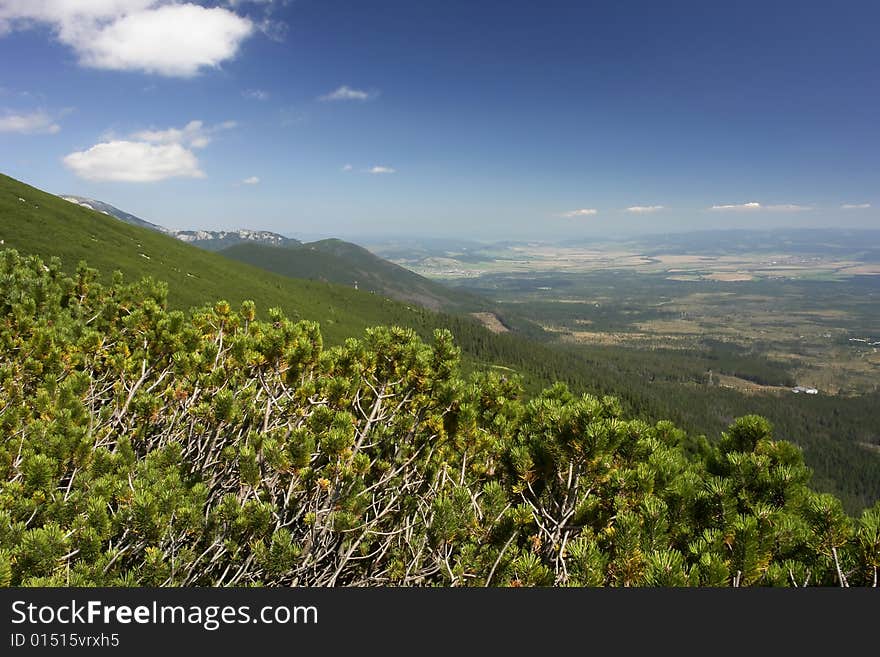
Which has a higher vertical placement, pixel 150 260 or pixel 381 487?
pixel 150 260

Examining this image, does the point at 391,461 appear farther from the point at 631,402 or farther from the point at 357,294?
the point at 357,294

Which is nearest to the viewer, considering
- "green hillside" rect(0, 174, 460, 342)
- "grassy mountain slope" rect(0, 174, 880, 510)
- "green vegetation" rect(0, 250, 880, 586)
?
"green vegetation" rect(0, 250, 880, 586)

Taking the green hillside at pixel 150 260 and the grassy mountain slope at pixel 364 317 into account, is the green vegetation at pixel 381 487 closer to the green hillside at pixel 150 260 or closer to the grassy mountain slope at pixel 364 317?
the grassy mountain slope at pixel 364 317

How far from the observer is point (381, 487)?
652 centimetres

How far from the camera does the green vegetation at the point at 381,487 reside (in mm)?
3830

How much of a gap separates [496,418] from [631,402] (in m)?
131

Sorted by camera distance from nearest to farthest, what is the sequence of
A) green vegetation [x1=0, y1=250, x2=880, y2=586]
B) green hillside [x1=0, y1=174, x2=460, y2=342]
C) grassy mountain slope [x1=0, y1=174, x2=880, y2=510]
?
green vegetation [x1=0, y1=250, x2=880, y2=586] < green hillside [x1=0, y1=174, x2=460, y2=342] < grassy mountain slope [x1=0, y1=174, x2=880, y2=510]

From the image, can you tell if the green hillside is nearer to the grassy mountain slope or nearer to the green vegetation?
the grassy mountain slope

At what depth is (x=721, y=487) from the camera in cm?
443

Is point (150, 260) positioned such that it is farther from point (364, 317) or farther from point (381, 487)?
point (381, 487)

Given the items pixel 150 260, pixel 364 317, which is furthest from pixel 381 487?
pixel 364 317

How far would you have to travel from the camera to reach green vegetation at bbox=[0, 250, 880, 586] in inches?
151

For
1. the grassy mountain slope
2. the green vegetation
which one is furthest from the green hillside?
the green vegetation

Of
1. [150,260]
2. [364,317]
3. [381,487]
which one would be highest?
[150,260]
